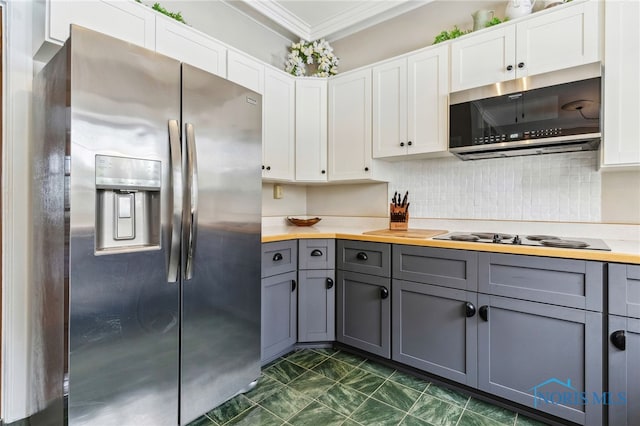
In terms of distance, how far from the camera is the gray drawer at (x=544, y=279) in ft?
4.66

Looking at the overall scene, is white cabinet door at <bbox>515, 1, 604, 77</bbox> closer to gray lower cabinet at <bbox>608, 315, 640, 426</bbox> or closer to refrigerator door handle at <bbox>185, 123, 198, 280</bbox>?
gray lower cabinet at <bbox>608, 315, 640, 426</bbox>

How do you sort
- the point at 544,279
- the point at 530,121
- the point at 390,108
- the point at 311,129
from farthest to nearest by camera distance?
the point at 311,129 < the point at 390,108 < the point at 530,121 < the point at 544,279

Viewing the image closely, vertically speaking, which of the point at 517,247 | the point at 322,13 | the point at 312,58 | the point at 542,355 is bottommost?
the point at 542,355

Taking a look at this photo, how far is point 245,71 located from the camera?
2.31 metres

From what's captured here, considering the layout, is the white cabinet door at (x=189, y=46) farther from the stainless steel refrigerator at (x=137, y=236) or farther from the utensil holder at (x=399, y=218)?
the utensil holder at (x=399, y=218)

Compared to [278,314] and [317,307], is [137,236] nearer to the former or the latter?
[278,314]

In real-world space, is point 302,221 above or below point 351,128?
below

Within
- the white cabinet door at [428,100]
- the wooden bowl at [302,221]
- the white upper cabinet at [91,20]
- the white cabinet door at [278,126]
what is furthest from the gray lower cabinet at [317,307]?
the white upper cabinet at [91,20]

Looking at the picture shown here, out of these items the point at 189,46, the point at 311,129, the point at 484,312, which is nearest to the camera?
the point at 484,312

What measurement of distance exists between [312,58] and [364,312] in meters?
2.31

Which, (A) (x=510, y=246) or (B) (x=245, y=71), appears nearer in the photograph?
(A) (x=510, y=246)

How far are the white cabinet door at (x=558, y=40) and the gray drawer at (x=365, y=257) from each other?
134cm

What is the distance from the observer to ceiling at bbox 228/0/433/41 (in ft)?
8.60

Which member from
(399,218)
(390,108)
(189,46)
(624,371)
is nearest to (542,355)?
(624,371)
